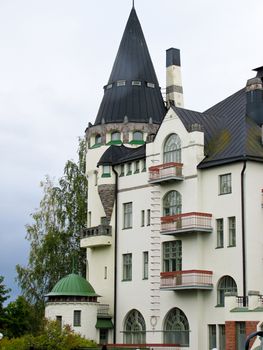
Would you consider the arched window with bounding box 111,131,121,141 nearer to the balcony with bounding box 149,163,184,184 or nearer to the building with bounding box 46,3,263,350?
the building with bounding box 46,3,263,350

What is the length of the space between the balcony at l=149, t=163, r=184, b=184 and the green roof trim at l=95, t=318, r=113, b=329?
33.9 ft

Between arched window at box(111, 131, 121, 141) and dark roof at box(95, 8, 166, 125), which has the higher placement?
dark roof at box(95, 8, 166, 125)

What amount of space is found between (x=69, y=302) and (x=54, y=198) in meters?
18.0

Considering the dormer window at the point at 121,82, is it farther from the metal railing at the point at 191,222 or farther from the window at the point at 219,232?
the window at the point at 219,232

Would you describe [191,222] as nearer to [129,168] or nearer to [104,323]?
[129,168]

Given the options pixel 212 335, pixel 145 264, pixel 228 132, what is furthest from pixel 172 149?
pixel 212 335

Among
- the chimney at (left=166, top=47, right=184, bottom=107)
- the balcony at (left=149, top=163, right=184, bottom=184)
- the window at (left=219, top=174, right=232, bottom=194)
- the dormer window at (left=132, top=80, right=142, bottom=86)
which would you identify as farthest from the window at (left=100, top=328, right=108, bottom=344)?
the chimney at (left=166, top=47, right=184, bottom=107)

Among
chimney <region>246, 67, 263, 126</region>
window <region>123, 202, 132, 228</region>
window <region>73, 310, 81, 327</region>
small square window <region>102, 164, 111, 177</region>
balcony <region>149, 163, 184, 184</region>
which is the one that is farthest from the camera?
small square window <region>102, 164, 111, 177</region>

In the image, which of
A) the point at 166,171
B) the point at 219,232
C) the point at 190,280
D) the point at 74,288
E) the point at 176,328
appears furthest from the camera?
the point at 74,288

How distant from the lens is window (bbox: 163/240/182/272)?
5147 cm

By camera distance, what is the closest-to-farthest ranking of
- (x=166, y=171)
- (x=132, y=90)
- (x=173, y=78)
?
(x=166, y=171) → (x=132, y=90) → (x=173, y=78)

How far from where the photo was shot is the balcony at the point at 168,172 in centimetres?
5138

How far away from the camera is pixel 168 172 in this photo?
170 feet

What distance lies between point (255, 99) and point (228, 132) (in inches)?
116
